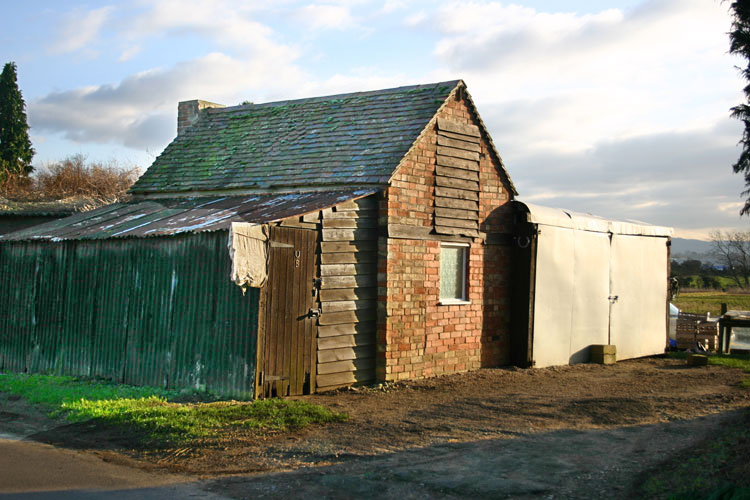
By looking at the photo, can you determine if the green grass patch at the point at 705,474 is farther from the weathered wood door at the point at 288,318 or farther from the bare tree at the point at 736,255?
the bare tree at the point at 736,255

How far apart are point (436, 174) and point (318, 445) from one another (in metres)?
7.17

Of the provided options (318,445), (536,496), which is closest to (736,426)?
(536,496)

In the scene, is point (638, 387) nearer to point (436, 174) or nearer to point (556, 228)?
point (556, 228)

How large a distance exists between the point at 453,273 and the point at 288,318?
15.0 feet

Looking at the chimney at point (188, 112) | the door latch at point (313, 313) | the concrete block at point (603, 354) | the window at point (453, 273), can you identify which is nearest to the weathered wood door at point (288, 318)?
the door latch at point (313, 313)

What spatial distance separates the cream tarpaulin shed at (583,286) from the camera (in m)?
15.9

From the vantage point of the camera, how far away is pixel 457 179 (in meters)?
14.8

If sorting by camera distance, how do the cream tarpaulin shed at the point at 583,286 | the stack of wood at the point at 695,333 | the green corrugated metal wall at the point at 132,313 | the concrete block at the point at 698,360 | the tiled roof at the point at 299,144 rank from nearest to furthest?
the green corrugated metal wall at the point at 132,313 < the tiled roof at the point at 299,144 < the cream tarpaulin shed at the point at 583,286 < the concrete block at the point at 698,360 < the stack of wood at the point at 695,333

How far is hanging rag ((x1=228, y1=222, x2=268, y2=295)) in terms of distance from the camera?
1053 centimetres

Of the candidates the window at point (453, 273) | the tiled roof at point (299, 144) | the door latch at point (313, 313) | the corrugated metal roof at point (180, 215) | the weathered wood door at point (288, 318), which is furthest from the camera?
the window at point (453, 273)

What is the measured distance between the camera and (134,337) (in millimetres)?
12898

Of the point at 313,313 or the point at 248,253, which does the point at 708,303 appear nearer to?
the point at 313,313

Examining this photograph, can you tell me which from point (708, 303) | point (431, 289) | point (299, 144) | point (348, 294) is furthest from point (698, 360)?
point (708, 303)

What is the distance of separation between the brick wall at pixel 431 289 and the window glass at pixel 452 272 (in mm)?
186
